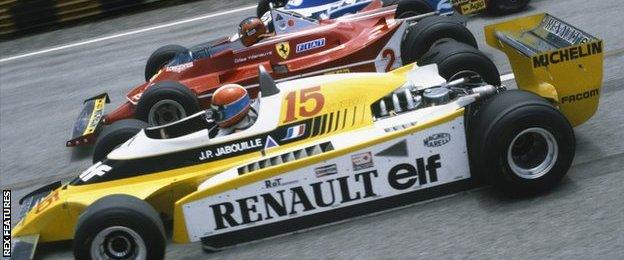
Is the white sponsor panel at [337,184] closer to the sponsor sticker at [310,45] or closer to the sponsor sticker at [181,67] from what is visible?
the sponsor sticker at [310,45]

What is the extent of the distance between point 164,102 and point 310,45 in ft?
6.20

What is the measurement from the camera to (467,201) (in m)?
6.39

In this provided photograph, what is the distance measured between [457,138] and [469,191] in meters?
0.48

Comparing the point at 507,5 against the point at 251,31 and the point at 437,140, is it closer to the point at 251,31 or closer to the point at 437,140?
the point at 251,31

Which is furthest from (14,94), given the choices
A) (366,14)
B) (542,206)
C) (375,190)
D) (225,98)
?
(542,206)

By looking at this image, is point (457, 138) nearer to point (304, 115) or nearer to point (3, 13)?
point (304, 115)

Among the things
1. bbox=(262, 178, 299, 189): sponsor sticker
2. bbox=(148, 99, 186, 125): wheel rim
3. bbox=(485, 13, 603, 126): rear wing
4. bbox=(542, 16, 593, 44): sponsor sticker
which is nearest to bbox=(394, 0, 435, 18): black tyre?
bbox=(148, 99, 186, 125): wheel rim

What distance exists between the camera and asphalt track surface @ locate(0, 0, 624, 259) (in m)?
5.75

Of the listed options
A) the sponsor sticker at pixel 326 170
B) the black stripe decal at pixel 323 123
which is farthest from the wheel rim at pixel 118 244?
the black stripe decal at pixel 323 123

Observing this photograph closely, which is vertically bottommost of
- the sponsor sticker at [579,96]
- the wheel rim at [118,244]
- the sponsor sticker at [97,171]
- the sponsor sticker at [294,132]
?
the wheel rim at [118,244]

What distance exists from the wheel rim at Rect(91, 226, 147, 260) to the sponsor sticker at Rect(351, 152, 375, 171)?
1.63 metres

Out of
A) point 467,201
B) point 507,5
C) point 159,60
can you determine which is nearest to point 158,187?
point 467,201

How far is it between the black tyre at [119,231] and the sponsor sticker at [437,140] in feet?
6.72

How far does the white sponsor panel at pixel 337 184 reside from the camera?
6.20 meters
